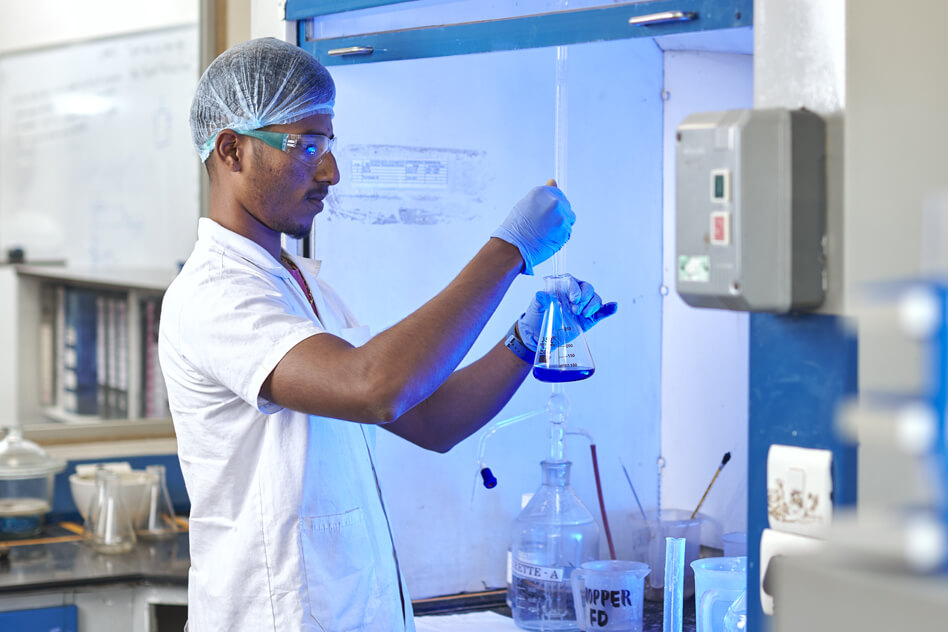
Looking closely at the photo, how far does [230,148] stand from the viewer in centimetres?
159

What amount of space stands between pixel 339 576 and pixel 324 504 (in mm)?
107

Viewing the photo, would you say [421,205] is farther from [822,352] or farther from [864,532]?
[864,532]

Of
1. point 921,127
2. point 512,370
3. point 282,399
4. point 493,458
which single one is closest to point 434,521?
point 493,458

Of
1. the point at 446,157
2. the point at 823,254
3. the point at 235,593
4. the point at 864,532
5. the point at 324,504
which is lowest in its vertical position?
the point at 235,593

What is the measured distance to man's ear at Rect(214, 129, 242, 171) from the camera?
5.21 ft

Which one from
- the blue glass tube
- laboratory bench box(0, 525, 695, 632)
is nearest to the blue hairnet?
the blue glass tube

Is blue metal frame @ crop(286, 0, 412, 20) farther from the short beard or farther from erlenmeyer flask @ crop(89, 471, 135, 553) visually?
erlenmeyer flask @ crop(89, 471, 135, 553)

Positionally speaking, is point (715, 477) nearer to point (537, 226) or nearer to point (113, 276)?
point (537, 226)

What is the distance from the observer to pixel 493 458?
6.84 ft

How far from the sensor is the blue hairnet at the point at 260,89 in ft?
5.15

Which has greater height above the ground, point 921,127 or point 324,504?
point 921,127

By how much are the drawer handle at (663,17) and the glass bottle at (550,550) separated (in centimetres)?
91

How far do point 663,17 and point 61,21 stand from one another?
8.39ft

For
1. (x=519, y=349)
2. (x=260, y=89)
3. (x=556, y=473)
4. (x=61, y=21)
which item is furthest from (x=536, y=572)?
(x=61, y=21)
